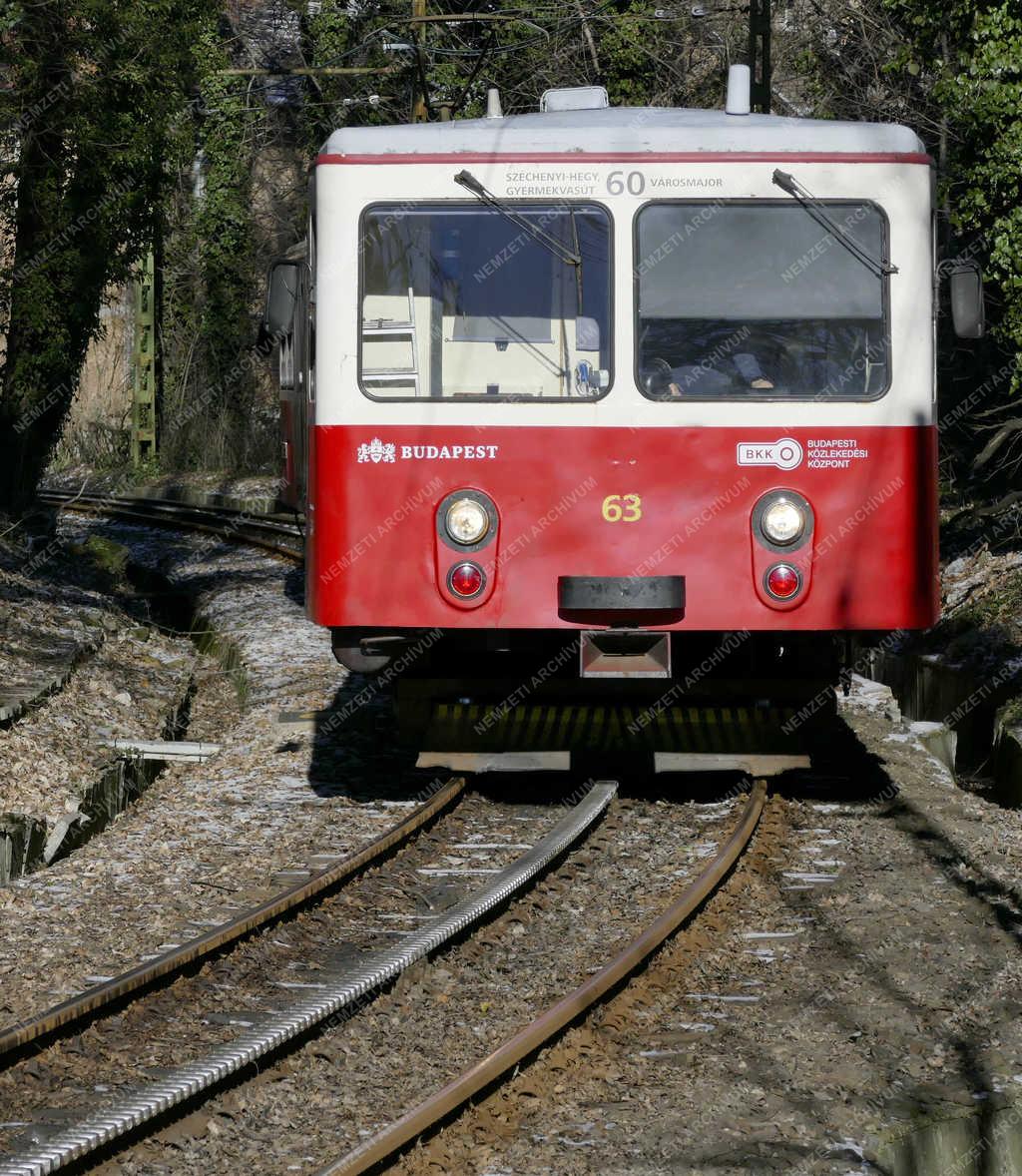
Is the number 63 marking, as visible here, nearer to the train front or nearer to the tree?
the train front

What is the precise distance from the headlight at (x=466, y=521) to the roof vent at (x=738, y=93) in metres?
2.33

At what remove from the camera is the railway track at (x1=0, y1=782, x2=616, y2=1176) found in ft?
15.1

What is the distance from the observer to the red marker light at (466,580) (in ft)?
25.1

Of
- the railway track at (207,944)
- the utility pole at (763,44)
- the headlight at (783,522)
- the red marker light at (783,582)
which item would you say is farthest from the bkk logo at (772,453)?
the utility pole at (763,44)

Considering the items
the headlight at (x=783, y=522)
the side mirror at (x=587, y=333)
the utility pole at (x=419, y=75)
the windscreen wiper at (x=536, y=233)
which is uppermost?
the utility pole at (x=419, y=75)

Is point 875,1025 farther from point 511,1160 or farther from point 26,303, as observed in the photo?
point 26,303

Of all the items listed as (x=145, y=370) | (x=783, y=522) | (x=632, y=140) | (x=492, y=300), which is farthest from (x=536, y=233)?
(x=145, y=370)

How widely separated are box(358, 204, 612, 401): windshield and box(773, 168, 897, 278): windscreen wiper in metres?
0.88

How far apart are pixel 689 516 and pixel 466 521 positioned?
3.27 feet

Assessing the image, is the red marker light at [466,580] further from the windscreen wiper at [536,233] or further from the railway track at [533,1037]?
the railway track at [533,1037]

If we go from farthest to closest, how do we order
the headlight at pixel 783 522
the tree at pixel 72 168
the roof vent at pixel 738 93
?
the tree at pixel 72 168, the roof vent at pixel 738 93, the headlight at pixel 783 522

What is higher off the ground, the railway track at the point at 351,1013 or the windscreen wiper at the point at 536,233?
the windscreen wiper at the point at 536,233

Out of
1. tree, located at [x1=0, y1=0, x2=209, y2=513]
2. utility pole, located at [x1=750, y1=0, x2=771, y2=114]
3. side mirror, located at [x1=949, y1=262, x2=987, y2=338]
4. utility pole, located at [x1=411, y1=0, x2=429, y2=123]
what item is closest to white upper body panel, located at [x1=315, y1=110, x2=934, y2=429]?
side mirror, located at [x1=949, y1=262, x2=987, y2=338]

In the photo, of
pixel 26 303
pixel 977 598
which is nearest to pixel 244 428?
pixel 26 303
